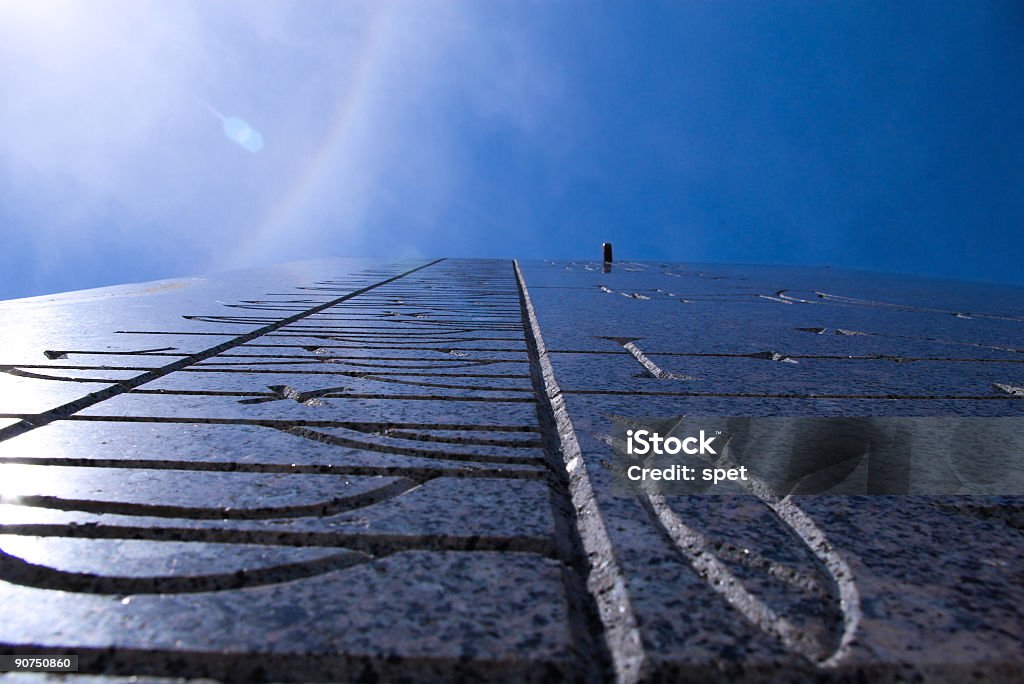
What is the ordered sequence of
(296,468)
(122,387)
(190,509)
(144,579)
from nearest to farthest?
(144,579) → (190,509) → (296,468) → (122,387)

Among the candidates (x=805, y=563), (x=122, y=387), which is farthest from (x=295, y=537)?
(x=122, y=387)

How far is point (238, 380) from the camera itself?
4.55ft

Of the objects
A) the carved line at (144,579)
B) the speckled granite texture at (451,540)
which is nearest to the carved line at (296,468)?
the speckled granite texture at (451,540)

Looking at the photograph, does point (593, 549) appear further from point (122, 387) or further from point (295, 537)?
point (122, 387)

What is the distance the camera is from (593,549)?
0.71 m

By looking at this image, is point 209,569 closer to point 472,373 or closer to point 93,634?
point 93,634

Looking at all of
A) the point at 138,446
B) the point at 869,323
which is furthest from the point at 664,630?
→ the point at 869,323

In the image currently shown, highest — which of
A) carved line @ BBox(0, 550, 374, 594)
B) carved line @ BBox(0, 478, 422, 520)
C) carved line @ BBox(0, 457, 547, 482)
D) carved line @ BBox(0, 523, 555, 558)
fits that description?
carved line @ BBox(0, 457, 547, 482)

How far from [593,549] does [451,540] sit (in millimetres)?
132

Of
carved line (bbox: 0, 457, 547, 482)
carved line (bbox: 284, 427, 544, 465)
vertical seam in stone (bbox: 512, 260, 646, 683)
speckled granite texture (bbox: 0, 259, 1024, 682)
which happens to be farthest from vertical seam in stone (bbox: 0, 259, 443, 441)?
vertical seam in stone (bbox: 512, 260, 646, 683)

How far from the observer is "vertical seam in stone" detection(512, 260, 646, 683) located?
0.56 meters

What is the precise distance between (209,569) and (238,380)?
0.79 m

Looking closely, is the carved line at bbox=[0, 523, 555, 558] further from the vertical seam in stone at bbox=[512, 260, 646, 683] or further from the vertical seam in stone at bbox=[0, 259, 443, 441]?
the vertical seam in stone at bbox=[0, 259, 443, 441]

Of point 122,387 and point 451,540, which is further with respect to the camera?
point 122,387
